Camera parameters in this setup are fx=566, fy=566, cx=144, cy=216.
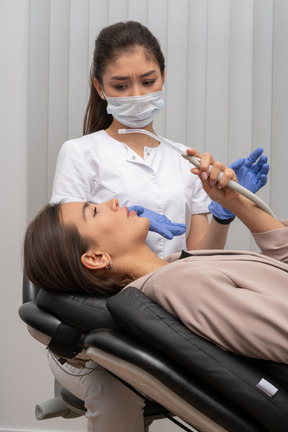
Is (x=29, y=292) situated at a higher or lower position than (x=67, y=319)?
lower

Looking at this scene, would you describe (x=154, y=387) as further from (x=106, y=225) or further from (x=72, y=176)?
(x=72, y=176)

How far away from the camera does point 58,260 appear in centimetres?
129

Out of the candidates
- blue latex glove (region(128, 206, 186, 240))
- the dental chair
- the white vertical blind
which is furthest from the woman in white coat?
the dental chair

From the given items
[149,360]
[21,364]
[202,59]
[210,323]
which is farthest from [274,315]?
[21,364]

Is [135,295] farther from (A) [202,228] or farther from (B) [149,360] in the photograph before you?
(A) [202,228]

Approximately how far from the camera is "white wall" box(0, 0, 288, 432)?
236 centimetres

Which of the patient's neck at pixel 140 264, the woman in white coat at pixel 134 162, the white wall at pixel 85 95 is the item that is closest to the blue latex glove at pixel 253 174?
the woman in white coat at pixel 134 162

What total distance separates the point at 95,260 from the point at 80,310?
0.22 meters

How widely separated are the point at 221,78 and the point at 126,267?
1.32 m

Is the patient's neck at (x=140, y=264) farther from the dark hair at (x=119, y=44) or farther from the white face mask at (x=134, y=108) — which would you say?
the dark hair at (x=119, y=44)

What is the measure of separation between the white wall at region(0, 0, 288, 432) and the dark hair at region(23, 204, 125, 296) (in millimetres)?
1165

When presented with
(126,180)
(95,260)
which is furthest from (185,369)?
(126,180)

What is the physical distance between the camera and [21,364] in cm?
261

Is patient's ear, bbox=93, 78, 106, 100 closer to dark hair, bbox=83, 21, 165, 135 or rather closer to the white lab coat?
dark hair, bbox=83, 21, 165, 135
